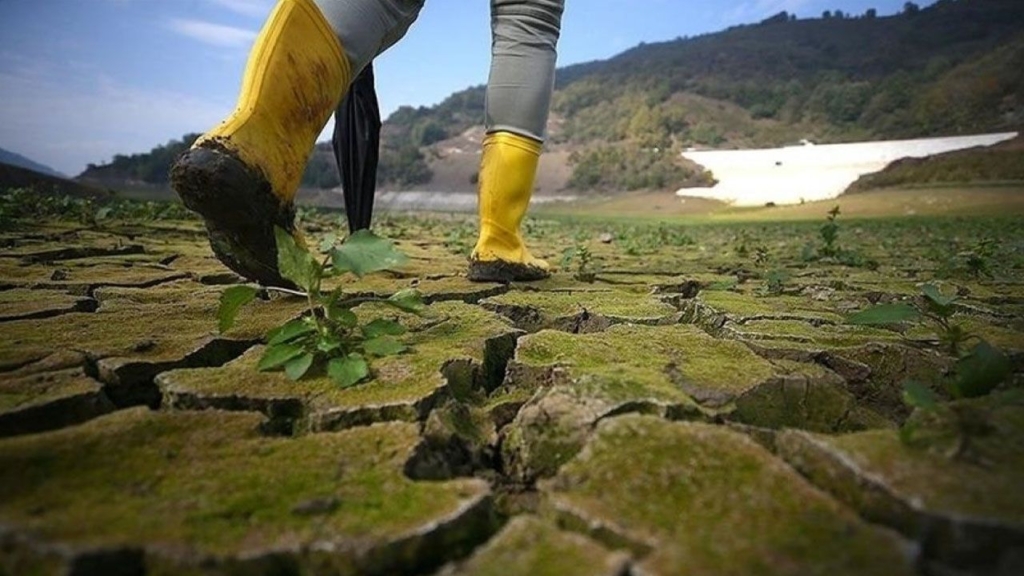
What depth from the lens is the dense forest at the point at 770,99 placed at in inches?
1129

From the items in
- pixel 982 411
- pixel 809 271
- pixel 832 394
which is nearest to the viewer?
pixel 982 411

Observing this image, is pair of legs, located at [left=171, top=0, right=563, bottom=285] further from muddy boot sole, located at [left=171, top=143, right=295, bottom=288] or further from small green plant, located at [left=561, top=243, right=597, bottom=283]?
small green plant, located at [left=561, top=243, right=597, bottom=283]

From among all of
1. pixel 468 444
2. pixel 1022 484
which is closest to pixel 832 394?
pixel 1022 484

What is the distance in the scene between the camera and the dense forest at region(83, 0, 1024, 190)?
1129 inches

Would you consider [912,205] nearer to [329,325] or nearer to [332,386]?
[329,325]

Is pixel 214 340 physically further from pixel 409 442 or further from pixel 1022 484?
pixel 1022 484

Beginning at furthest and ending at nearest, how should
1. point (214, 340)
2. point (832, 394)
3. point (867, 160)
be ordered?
1. point (867, 160)
2. point (214, 340)
3. point (832, 394)

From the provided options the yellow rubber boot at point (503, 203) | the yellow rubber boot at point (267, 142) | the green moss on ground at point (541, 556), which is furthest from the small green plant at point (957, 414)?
the yellow rubber boot at point (503, 203)

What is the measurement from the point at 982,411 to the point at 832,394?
0.87 feet

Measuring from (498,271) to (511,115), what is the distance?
0.49m

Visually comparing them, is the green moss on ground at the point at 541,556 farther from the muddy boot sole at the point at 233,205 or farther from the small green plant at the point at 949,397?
the muddy boot sole at the point at 233,205

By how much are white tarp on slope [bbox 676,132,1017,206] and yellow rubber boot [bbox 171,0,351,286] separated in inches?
670

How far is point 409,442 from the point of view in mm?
807

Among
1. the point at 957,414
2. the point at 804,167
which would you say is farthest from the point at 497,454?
the point at 804,167
